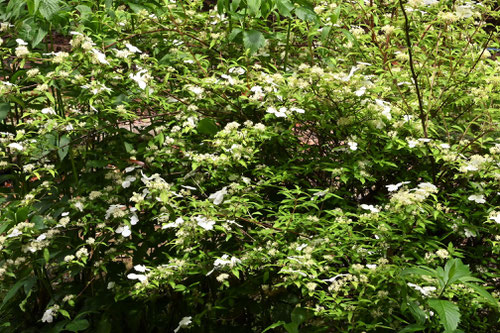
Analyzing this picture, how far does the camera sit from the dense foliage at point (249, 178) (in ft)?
6.29

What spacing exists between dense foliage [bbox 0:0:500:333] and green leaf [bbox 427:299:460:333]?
0.39 feet

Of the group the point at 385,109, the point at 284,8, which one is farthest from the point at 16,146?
the point at 385,109

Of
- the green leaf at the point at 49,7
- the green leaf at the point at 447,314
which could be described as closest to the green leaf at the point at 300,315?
the green leaf at the point at 447,314

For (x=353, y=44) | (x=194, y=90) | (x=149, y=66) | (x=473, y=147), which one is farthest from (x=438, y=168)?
(x=149, y=66)

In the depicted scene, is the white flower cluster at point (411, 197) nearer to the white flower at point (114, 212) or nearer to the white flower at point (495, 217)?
the white flower at point (495, 217)

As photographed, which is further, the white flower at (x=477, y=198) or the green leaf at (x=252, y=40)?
the green leaf at (x=252, y=40)

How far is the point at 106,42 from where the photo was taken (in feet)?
8.14

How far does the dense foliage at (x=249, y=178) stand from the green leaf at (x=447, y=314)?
0.12 meters

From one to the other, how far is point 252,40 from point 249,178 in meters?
0.59

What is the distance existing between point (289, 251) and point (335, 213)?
0.74 feet

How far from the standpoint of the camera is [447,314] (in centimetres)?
149

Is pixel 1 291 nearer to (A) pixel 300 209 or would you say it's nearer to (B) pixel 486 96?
(A) pixel 300 209

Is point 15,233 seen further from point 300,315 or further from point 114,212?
point 300,315

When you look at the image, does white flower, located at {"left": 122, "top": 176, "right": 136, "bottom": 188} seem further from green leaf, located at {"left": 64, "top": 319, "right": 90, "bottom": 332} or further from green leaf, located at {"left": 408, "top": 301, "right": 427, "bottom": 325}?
green leaf, located at {"left": 408, "top": 301, "right": 427, "bottom": 325}
